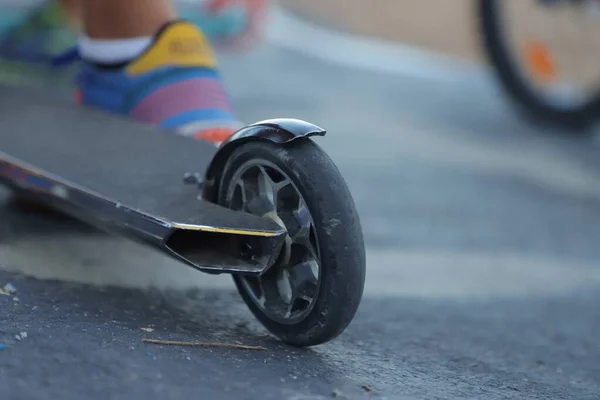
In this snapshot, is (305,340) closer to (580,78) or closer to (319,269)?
(319,269)

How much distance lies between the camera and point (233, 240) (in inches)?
54.7

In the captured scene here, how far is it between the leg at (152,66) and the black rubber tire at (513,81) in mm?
1834

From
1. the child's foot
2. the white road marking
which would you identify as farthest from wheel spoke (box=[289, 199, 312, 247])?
the white road marking

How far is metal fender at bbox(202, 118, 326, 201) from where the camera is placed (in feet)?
4.30

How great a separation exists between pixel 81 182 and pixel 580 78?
2443 millimetres

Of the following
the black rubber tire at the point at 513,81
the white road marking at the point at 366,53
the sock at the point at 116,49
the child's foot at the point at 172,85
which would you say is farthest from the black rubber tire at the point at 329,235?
the white road marking at the point at 366,53

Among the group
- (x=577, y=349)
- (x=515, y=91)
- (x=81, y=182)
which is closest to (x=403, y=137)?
(x=515, y=91)

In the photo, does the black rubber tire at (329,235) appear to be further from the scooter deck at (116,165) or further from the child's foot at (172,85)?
the child's foot at (172,85)

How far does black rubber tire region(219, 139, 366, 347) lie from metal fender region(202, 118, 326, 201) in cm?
2

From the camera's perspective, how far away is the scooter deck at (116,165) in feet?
4.52

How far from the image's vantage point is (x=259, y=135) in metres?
1.34

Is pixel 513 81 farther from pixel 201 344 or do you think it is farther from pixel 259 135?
pixel 201 344

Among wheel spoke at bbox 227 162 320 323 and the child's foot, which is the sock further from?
wheel spoke at bbox 227 162 320 323

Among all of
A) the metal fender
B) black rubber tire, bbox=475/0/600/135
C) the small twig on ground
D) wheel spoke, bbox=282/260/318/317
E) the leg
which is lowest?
the small twig on ground
